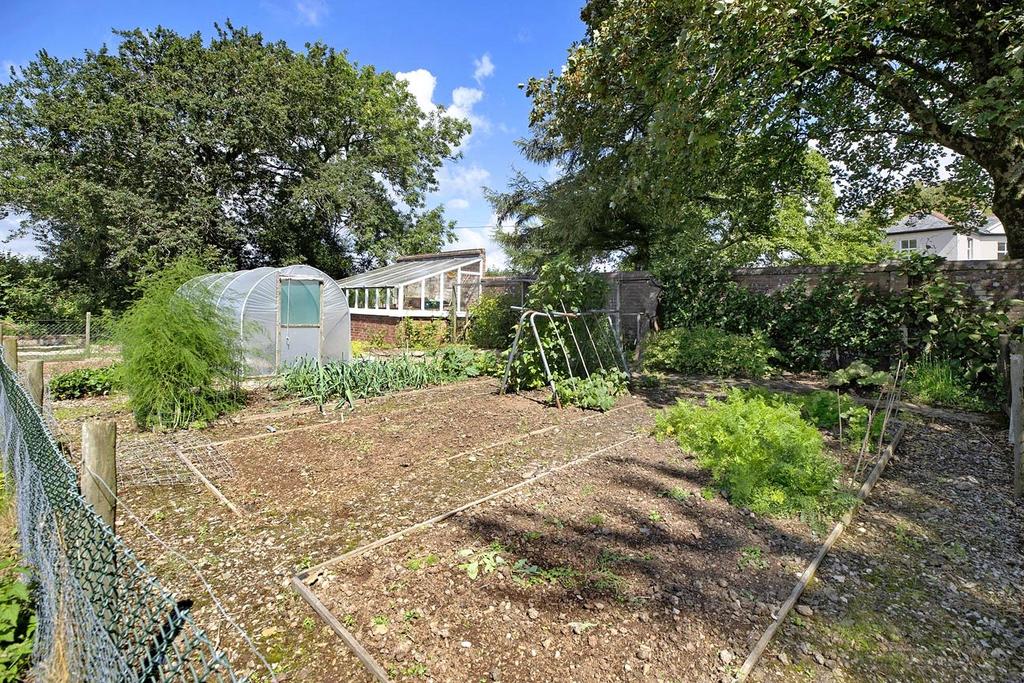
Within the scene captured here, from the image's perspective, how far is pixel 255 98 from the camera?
18516 mm

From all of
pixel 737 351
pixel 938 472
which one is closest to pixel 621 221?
pixel 737 351

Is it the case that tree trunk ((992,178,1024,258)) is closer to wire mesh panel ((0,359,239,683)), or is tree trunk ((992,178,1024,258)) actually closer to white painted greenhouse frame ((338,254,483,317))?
wire mesh panel ((0,359,239,683))

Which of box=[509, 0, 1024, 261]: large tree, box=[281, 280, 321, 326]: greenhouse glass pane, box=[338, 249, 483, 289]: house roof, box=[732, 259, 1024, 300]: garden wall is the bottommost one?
box=[281, 280, 321, 326]: greenhouse glass pane

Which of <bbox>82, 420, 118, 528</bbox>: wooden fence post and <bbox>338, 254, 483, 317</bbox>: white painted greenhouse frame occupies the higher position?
<bbox>338, 254, 483, 317</bbox>: white painted greenhouse frame

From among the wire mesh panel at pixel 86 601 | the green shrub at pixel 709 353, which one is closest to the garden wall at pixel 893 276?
the green shrub at pixel 709 353

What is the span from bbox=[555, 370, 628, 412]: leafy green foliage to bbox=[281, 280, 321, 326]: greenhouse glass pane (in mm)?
5416

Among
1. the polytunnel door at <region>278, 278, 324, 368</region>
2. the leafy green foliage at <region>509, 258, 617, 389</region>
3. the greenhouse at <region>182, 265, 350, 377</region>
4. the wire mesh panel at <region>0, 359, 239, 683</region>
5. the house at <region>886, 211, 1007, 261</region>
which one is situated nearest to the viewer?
the wire mesh panel at <region>0, 359, 239, 683</region>

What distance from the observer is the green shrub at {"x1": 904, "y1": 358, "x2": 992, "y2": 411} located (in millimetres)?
6668

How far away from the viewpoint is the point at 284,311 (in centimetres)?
953

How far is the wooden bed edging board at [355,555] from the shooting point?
215cm

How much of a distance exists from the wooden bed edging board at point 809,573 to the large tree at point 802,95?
11.9ft

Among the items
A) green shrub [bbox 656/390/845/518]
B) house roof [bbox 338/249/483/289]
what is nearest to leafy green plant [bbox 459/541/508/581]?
green shrub [bbox 656/390/845/518]

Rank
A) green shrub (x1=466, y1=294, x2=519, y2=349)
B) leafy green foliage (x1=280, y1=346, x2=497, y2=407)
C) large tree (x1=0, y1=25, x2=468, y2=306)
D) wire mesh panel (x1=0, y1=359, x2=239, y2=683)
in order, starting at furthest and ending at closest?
large tree (x1=0, y1=25, x2=468, y2=306), green shrub (x1=466, y1=294, x2=519, y2=349), leafy green foliage (x1=280, y1=346, x2=497, y2=407), wire mesh panel (x1=0, y1=359, x2=239, y2=683)

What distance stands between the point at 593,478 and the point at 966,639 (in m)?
2.42
